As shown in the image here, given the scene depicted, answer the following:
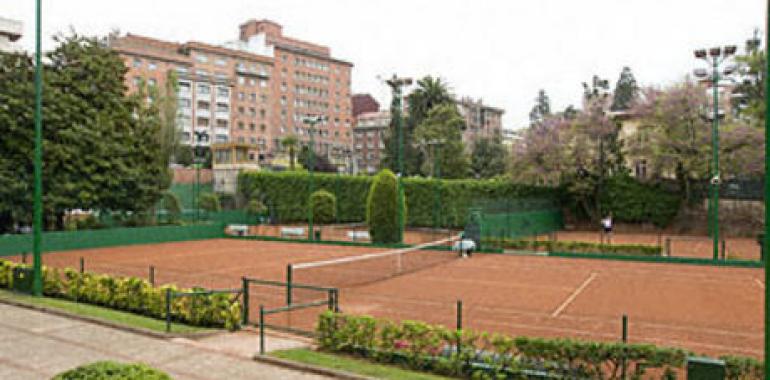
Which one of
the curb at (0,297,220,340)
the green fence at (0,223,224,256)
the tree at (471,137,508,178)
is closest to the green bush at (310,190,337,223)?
the green fence at (0,223,224,256)

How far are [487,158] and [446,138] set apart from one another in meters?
10.2

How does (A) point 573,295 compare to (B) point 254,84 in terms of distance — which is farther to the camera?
(B) point 254,84

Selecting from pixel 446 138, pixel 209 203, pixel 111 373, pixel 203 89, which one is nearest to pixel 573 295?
pixel 111 373

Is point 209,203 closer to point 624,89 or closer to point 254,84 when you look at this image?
point 254,84

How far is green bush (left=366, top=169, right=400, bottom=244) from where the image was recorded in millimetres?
32344

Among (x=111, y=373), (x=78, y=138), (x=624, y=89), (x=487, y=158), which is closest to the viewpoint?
(x=111, y=373)

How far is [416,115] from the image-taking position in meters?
72.6

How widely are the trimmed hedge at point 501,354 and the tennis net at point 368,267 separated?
756cm

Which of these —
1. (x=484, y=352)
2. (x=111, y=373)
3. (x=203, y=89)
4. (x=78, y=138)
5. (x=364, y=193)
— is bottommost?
(x=484, y=352)

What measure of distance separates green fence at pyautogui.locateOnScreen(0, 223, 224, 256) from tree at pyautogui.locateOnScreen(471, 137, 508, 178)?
1443 inches

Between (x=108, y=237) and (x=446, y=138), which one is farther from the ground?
(x=446, y=138)

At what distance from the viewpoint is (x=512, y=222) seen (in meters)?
37.2

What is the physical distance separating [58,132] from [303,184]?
62.3ft

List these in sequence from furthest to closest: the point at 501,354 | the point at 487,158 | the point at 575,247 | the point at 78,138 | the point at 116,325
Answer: the point at 487,158 → the point at 78,138 → the point at 575,247 → the point at 116,325 → the point at 501,354
